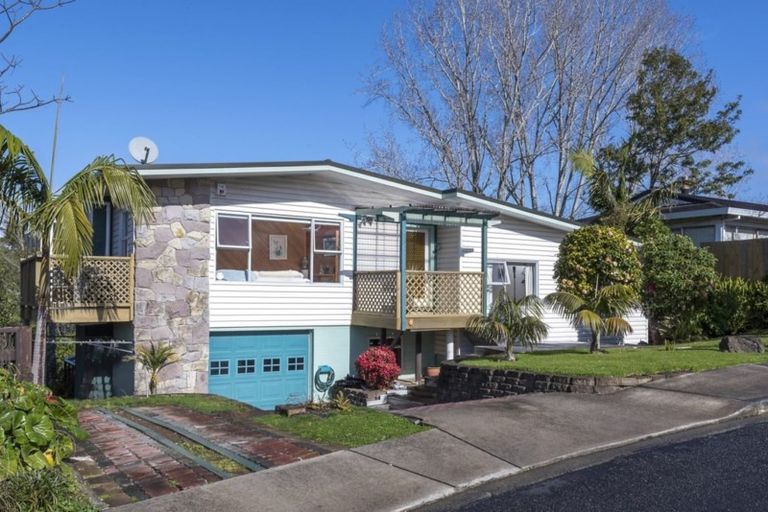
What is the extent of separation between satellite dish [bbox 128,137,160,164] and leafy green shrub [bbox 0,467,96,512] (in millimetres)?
9712

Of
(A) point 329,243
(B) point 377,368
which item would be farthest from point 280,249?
(B) point 377,368

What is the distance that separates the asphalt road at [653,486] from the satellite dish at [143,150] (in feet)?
35.0

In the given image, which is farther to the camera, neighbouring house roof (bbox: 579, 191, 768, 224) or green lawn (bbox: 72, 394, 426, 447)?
neighbouring house roof (bbox: 579, 191, 768, 224)

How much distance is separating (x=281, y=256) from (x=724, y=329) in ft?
35.3

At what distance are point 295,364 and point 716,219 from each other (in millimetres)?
15300

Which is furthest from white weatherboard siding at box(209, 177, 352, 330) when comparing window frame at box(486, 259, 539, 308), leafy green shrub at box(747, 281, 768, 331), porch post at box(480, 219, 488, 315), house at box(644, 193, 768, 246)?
house at box(644, 193, 768, 246)

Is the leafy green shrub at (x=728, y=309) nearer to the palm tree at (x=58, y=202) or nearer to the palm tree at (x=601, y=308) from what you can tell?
the palm tree at (x=601, y=308)

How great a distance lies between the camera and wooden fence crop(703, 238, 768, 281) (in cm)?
1966

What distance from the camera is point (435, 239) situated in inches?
731

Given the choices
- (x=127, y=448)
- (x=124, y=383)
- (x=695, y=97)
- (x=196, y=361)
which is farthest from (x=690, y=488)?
(x=695, y=97)

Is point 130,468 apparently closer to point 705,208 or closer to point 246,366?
point 246,366

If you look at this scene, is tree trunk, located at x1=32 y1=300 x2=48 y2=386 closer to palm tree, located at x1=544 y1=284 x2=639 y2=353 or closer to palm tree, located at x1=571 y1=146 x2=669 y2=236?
palm tree, located at x1=544 y1=284 x2=639 y2=353

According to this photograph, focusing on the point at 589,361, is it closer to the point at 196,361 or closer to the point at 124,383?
the point at 196,361

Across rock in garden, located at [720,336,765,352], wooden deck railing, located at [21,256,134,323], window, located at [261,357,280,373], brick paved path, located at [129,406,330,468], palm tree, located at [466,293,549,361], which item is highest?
wooden deck railing, located at [21,256,134,323]
